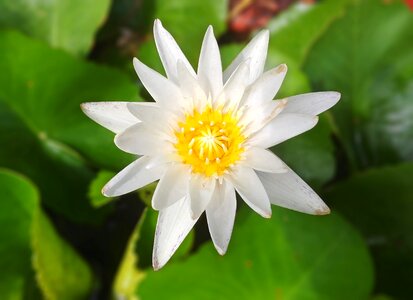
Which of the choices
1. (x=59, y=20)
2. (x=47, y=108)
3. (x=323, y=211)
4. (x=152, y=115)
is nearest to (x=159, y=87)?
(x=152, y=115)

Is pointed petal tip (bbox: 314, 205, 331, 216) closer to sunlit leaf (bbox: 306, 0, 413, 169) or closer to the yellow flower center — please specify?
the yellow flower center

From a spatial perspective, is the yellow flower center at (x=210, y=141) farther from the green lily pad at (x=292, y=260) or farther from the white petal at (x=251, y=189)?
the green lily pad at (x=292, y=260)

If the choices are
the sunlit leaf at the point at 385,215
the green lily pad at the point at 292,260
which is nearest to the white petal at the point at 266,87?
the green lily pad at the point at 292,260

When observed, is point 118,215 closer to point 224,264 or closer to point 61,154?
point 61,154

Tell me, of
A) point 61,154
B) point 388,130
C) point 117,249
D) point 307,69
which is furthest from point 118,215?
point 388,130

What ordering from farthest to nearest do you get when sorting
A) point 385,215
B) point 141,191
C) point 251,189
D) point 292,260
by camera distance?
point 385,215 < point 292,260 < point 141,191 < point 251,189

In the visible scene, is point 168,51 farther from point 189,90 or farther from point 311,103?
point 311,103
